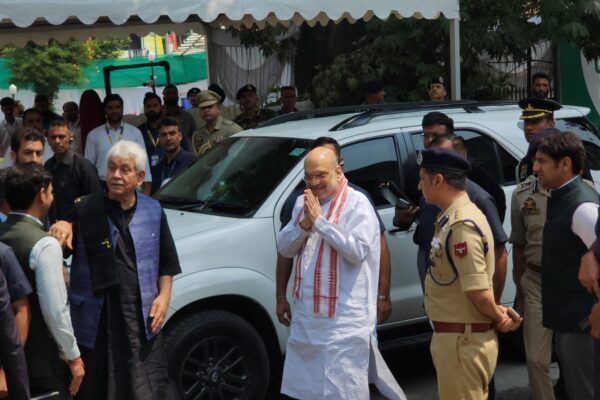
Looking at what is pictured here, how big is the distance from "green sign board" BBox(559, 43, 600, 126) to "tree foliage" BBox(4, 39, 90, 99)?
963 inches

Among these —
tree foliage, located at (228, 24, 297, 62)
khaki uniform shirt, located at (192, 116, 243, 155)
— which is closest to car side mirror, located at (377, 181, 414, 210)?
khaki uniform shirt, located at (192, 116, 243, 155)

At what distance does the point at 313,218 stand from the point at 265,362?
134 cm

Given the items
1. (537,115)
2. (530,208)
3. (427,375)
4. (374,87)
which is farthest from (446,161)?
(374,87)

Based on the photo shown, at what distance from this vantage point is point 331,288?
14.6 feet

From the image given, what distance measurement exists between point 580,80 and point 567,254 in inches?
418

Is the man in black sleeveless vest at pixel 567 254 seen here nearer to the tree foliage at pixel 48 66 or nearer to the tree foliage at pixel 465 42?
the tree foliage at pixel 465 42

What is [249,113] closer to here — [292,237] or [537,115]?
[537,115]

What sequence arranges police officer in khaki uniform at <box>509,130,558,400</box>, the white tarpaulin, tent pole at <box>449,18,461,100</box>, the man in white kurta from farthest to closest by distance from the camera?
1. tent pole at <box>449,18,461,100</box>
2. the white tarpaulin
3. police officer in khaki uniform at <box>509,130,558,400</box>
4. the man in white kurta

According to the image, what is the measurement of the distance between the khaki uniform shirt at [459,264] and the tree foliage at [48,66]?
3217 centimetres

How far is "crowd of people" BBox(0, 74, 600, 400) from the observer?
3877 mm

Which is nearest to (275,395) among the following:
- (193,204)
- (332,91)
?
(193,204)

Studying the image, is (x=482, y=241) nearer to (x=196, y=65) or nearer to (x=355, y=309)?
(x=355, y=309)

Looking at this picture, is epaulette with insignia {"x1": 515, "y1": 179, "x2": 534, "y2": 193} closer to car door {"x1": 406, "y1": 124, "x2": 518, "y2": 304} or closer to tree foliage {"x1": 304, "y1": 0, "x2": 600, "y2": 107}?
car door {"x1": 406, "y1": 124, "x2": 518, "y2": 304}

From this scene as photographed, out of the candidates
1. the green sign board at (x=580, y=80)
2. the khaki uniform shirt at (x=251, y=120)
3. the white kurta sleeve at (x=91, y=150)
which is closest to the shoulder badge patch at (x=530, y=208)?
the white kurta sleeve at (x=91, y=150)
